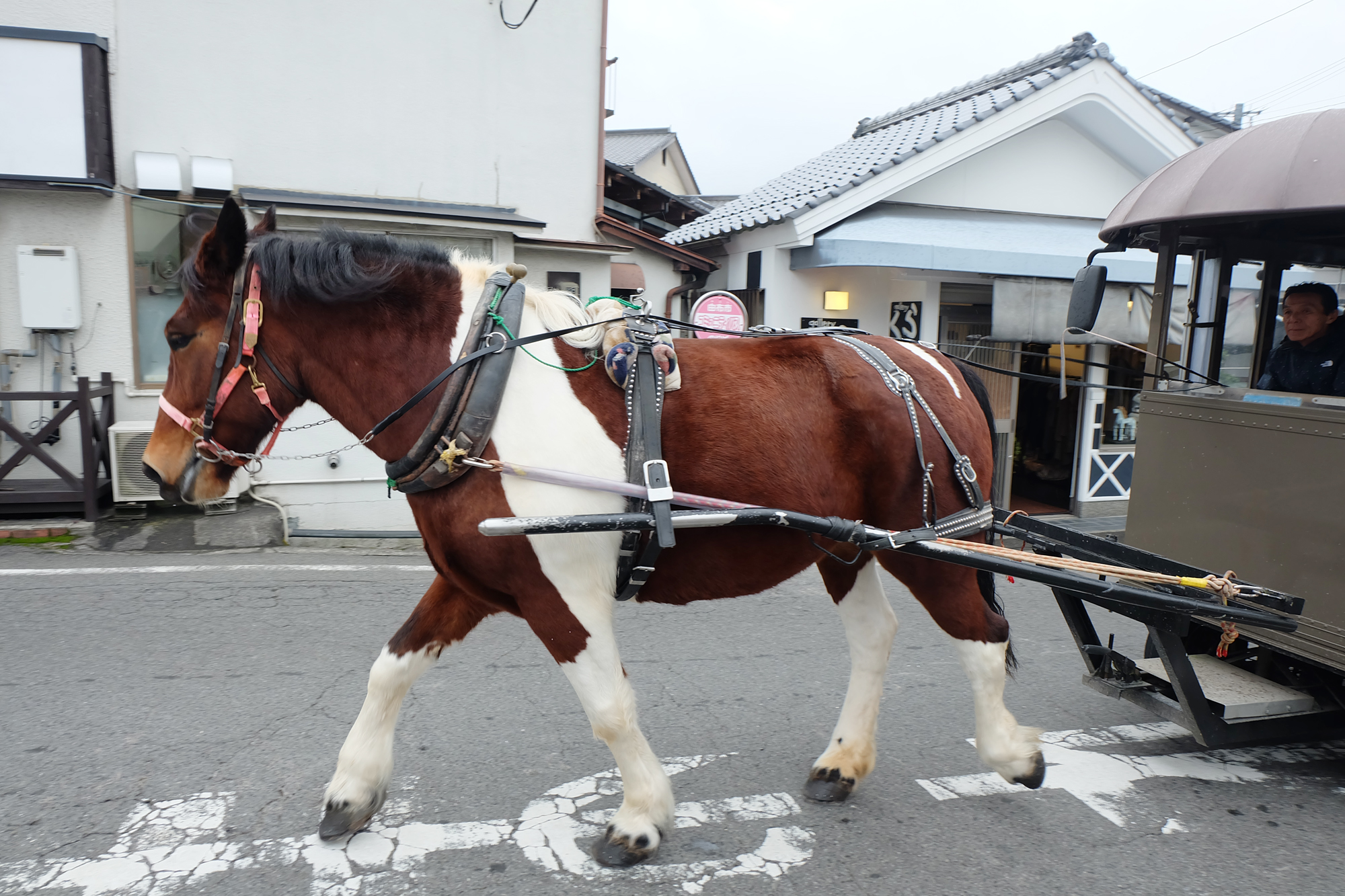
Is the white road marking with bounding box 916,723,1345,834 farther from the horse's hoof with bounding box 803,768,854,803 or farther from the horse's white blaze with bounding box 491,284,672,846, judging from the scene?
the horse's white blaze with bounding box 491,284,672,846

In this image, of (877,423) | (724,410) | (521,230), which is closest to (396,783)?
(724,410)

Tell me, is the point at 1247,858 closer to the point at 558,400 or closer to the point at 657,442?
the point at 657,442

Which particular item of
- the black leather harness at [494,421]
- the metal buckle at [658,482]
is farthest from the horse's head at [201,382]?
the metal buckle at [658,482]

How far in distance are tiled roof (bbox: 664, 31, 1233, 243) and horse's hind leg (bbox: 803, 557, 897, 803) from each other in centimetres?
566

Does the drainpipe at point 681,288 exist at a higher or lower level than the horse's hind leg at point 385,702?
higher

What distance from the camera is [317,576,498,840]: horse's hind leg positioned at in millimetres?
2684

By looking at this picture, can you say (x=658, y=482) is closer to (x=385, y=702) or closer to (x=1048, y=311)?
(x=385, y=702)

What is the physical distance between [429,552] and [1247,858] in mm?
2868

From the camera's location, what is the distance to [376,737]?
108 inches

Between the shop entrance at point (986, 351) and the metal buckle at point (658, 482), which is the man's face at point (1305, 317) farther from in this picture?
the shop entrance at point (986, 351)

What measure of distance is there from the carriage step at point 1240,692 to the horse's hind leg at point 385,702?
8.97ft

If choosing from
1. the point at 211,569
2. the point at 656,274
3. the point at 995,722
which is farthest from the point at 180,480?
the point at 656,274

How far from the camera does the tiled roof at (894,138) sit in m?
8.30

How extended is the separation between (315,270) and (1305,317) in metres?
3.94
